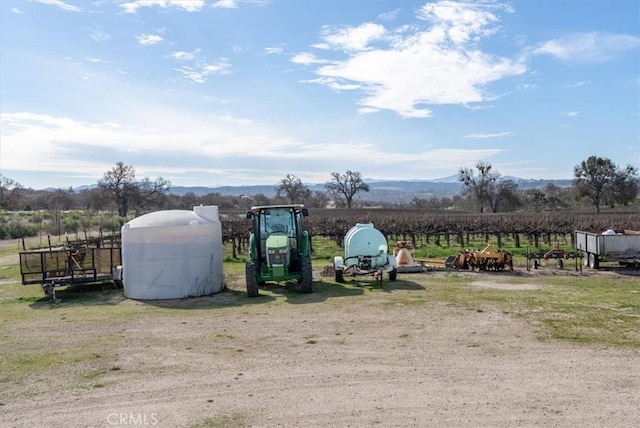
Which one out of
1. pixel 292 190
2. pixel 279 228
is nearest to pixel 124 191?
pixel 292 190

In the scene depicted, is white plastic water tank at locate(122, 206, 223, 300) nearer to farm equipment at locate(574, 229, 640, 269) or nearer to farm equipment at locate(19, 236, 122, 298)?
farm equipment at locate(19, 236, 122, 298)

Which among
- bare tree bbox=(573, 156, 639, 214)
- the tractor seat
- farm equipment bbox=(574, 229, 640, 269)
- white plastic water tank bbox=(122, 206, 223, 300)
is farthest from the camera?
bare tree bbox=(573, 156, 639, 214)

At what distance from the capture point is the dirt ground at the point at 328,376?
21.4ft

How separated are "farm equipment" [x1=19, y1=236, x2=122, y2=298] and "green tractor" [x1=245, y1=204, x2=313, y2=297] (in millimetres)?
4721

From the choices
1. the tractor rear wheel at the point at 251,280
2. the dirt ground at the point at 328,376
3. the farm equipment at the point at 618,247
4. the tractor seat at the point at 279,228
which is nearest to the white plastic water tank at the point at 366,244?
the tractor seat at the point at 279,228

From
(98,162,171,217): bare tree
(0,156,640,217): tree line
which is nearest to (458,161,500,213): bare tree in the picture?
(0,156,640,217): tree line

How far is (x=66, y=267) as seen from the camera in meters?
16.8

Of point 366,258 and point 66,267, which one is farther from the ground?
point 66,267

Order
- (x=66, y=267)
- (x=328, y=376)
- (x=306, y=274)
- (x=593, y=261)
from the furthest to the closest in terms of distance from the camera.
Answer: (x=593, y=261), (x=66, y=267), (x=306, y=274), (x=328, y=376)

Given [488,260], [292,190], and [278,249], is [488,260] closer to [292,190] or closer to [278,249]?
[278,249]

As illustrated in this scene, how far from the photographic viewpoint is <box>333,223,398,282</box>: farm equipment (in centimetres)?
1758

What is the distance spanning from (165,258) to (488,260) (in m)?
11.7

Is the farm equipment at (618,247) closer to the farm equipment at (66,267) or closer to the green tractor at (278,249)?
the green tractor at (278,249)

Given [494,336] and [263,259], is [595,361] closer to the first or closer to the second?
[494,336]
